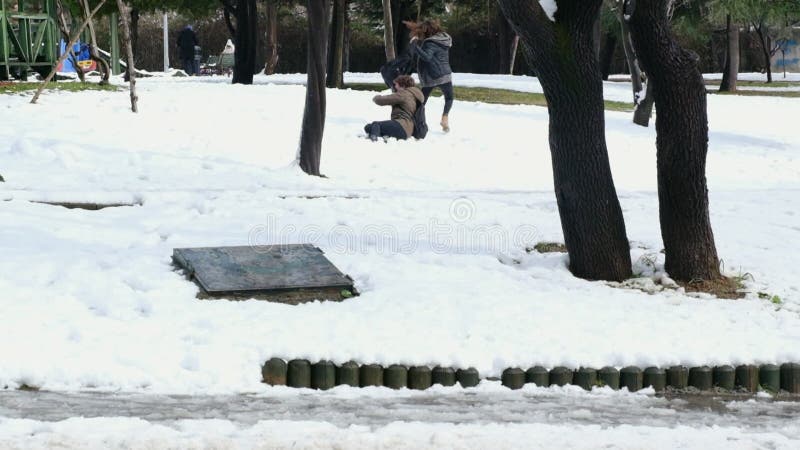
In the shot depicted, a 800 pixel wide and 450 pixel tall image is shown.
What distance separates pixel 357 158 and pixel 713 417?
9.35 metres

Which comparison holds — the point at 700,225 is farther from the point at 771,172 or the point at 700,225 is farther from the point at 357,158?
the point at 771,172

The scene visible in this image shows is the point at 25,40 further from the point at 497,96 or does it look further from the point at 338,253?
the point at 338,253

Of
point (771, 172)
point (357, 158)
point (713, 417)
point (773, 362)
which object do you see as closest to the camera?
point (713, 417)

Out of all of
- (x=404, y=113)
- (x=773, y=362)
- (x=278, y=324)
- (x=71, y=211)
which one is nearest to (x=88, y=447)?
(x=278, y=324)

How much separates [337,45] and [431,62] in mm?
7601

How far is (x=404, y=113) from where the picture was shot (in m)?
17.2

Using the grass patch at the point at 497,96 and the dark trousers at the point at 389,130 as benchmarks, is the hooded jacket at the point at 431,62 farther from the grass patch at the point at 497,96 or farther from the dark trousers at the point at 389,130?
the grass patch at the point at 497,96

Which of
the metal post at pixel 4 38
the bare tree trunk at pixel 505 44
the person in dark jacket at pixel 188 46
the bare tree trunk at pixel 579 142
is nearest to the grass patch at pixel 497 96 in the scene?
the metal post at pixel 4 38

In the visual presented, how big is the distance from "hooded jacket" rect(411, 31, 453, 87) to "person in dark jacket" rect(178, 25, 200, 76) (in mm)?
24069

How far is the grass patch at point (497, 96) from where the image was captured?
79.8 ft

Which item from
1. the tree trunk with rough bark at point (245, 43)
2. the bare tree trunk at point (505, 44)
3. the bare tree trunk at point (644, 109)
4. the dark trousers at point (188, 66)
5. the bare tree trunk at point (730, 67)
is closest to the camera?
the bare tree trunk at point (644, 109)

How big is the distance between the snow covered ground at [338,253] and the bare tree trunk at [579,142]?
256 mm

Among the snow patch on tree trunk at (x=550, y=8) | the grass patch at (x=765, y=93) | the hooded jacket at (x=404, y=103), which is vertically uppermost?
the snow patch on tree trunk at (x=550, y=8)

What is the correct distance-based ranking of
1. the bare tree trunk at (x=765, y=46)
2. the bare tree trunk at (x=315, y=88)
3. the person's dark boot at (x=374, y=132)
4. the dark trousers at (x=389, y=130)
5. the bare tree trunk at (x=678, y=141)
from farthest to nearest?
the bare tree trunk at (x=765, y=46)
the dark trousers at (x=389, y=130)
the person's dark boot at (x=374, y=132)
the bare tree trunk at (x=315, y=88)
the bare tree trunk at (x=678, y=141)
